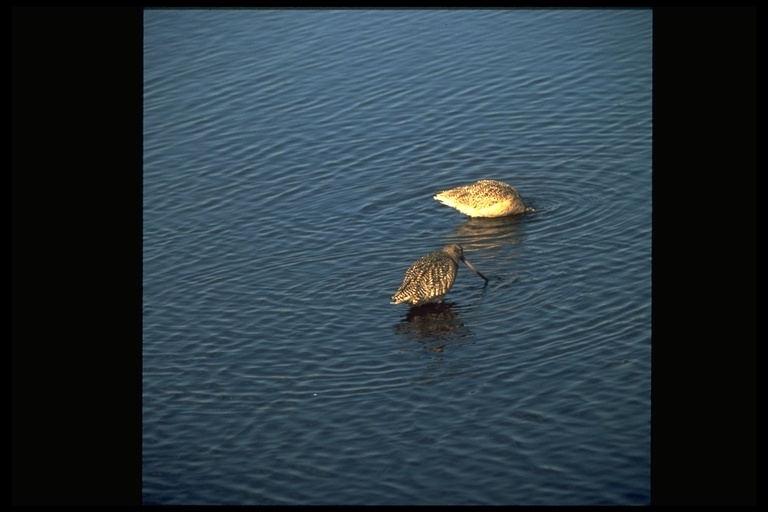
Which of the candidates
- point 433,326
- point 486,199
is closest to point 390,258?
point 486,199

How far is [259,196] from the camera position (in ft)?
50.9

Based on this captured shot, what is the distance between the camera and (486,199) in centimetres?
1425

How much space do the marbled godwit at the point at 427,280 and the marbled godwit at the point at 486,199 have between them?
1.74 metres

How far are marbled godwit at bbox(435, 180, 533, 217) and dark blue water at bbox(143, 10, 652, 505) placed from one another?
0.22m

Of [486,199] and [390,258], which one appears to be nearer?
[390,258]

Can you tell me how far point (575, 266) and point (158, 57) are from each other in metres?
9.17

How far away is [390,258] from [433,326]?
163 cm

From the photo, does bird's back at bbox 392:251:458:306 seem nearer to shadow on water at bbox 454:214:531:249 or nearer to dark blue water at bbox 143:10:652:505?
dark blue water at bbox 143:10:652:505

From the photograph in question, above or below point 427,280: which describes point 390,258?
Answer: above

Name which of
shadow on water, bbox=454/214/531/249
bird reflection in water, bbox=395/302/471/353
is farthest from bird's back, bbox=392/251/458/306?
shadow on water, bbox=454/214/531/249

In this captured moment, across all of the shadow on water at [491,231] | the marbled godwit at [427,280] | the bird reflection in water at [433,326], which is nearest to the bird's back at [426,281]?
the marbled godwit at [427,280]

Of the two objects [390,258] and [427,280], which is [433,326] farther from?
[390,258]

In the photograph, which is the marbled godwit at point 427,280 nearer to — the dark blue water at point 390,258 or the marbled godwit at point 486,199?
the dark blue water at point 390,258

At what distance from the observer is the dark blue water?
9992 mm
